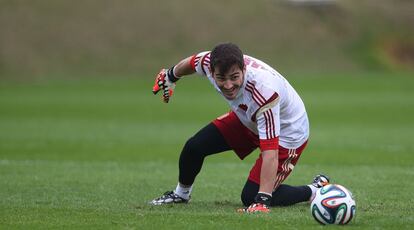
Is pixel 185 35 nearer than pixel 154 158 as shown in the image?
No

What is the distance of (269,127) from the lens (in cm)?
955

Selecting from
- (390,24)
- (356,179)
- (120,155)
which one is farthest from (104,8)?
(356,179)

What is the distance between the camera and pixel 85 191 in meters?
12.4

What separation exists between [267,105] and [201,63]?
118 centimetres

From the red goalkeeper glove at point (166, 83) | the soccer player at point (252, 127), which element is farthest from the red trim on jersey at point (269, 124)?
the red goalkeeper glove at point (166, 83)

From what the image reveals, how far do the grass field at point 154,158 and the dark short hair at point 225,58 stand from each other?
1.62 meters

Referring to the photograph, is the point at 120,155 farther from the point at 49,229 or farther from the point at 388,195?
the point at 49,229

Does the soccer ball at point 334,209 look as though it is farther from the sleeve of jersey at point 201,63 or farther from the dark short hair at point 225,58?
the sleeve of jersey at point 201,63

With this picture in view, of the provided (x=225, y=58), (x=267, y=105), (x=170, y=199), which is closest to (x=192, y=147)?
(x=170, y=199)

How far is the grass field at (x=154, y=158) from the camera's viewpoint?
932 cm

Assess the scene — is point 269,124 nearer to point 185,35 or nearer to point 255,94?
point 255,94

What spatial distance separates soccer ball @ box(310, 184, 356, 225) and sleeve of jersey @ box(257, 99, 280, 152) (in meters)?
1.09

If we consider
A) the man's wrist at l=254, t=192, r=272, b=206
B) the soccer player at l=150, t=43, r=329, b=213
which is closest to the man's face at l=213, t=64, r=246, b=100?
the soccer player at l=150, t=43, r=329, b=213

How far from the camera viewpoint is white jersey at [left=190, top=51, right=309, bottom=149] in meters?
9.53
